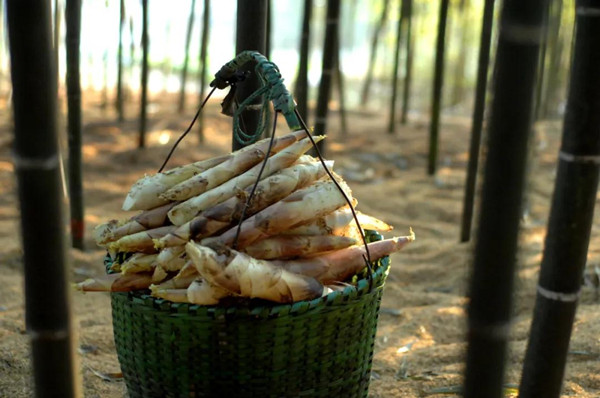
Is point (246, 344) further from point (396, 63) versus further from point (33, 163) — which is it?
point (396, 63)

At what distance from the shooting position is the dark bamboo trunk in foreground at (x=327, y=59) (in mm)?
3119

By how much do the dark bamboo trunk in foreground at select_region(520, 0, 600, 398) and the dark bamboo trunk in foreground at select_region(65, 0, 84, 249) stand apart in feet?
8.34

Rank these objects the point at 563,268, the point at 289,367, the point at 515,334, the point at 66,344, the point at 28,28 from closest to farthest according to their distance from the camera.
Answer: the point at 28,28, the point at 66,344, the point at 563,268, the point at 289,367, the point at 515,334

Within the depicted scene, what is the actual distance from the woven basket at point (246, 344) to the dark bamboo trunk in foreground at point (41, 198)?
0.27m

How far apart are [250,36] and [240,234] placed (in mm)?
818

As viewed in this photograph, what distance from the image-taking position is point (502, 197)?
1.17 meters

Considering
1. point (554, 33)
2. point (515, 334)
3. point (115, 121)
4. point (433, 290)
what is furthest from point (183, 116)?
point (515, 334)

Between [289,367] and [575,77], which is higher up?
[575,77]

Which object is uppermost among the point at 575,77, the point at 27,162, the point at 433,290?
the point at 575,77

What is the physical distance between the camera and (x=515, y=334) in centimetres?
261

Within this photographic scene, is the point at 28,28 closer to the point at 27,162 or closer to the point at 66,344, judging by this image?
the point at 27,162

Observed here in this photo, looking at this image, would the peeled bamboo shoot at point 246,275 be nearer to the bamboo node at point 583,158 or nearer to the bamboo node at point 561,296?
the bamboo node at point 561,296

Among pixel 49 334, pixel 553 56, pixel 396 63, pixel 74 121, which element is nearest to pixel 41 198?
pixel 49 334

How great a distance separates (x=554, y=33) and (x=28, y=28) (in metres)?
5.81
